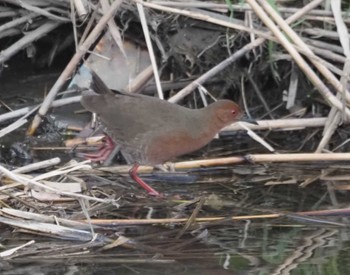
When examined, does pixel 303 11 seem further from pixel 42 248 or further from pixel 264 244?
pixel 42 248

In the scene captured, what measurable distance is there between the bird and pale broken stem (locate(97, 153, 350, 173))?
12 centimetres

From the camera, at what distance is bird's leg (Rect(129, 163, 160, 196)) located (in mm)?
4734

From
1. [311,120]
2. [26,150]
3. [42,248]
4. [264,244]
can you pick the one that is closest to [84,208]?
[42,248]

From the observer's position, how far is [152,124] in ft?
15.9

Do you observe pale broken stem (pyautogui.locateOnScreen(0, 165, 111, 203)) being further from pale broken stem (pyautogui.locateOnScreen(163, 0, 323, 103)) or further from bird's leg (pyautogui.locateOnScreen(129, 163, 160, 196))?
pale broken stem (pyautogui.locateOnScreen(163, 0, 323, 103))

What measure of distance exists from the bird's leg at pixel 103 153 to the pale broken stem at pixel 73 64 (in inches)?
17.4

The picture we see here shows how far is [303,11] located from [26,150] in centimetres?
193

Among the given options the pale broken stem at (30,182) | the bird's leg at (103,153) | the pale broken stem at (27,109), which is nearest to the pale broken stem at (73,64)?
the pale broken stem at (27,109)

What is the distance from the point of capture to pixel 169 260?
12.4ft

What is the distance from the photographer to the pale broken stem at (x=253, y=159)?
5.00 m

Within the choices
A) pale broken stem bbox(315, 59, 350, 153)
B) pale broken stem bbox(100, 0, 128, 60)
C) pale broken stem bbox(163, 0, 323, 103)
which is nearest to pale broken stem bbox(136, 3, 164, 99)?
pale broken stem bbox(163, 0, 323, 103)

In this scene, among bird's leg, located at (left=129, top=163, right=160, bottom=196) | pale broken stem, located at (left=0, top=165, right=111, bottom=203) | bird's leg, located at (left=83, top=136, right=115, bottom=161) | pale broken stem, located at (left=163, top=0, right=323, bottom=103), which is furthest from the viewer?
pale broken stem, located at (left=163, top=0, right=323, bottom=103)

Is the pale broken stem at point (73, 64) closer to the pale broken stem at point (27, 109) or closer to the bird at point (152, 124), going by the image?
the pale broken stem at point (27, 109)

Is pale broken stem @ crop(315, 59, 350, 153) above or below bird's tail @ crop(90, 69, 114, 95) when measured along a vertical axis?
above
